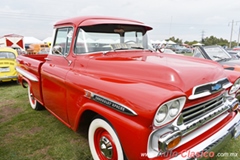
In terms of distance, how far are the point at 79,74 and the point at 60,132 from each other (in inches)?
56.2

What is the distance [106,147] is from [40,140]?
1543 mm

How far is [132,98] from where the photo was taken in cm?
171

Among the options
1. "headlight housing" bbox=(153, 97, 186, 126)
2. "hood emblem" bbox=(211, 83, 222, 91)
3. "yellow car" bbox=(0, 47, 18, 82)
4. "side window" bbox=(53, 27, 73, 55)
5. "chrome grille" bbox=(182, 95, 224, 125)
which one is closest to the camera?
"headlight housing" bbox=(153, 97, 186, 126)

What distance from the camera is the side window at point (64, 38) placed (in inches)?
119

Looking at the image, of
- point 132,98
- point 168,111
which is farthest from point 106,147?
point 168,111

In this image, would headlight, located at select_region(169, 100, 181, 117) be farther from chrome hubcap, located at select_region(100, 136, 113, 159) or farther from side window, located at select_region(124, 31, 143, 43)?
side window, located at select_region(124, 31, 143, 43)

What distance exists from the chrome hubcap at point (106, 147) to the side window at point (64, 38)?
1529 mm

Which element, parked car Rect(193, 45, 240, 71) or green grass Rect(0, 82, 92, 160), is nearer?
green grass Rect(0, 82, 92, 160)

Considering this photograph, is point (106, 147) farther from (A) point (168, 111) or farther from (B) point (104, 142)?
(A) point (168, 111)

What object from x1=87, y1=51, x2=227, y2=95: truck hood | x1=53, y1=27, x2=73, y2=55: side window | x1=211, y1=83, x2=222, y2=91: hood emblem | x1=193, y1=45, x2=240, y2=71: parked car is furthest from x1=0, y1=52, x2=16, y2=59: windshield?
x1=211, y1=83, x2=222, y2=91: hood emblem

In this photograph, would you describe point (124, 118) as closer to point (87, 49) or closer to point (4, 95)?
point (87, 49)

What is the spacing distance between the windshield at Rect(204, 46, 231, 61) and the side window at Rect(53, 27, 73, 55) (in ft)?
14.8

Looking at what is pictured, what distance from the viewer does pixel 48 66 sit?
131 inches

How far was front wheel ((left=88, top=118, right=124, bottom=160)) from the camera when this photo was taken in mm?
1940
